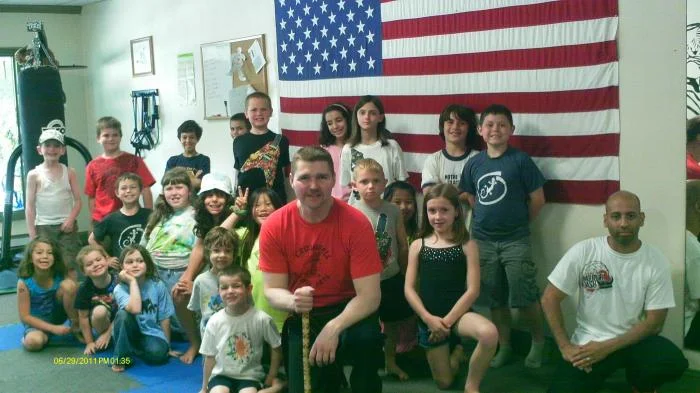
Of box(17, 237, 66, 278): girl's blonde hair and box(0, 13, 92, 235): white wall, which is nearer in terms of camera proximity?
box(17, 237, 66, 278): girl's blonde hair

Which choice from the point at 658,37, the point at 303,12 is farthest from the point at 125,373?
the point at 658,37

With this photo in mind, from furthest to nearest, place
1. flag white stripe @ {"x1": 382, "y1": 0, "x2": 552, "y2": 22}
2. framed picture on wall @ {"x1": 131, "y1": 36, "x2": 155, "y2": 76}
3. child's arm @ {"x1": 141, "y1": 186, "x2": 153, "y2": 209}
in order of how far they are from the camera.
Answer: framed picture on wall @ {"x1": 131, "y1": 36, "x2": 155, "y2": 76}, child's arm @ {"x1": 141, "y1": 186, "x2": 153, "y2": 209}, flag white stripe @ {"x1": 382, "y1": 0, "x2": 552, "y2": 22}

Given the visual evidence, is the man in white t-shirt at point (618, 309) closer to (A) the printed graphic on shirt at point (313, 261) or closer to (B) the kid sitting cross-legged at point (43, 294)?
(A) the printed graphic on shirt at point (313, 261)

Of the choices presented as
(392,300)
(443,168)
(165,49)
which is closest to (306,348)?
(392,300)

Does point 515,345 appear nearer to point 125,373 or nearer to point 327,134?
point 327,134

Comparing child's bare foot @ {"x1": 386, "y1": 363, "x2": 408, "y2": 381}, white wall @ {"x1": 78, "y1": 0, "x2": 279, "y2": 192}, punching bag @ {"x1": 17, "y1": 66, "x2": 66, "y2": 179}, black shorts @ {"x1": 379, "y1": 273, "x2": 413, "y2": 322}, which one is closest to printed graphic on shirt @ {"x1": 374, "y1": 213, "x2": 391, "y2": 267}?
black shorts @ {"x1": 379, "y1": 273, "x2": 413, "y2": 322}

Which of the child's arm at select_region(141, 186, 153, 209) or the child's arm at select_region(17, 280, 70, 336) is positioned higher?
the child's arm at select_region(141, 186, 153, 209)

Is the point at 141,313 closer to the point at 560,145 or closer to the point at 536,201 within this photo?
the point at 536,201

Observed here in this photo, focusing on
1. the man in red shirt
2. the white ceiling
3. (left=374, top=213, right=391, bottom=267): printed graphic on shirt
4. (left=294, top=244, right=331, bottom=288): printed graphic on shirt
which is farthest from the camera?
the white ceiling

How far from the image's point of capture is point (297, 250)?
3273 millimetres

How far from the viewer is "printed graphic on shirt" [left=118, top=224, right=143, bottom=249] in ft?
17.5

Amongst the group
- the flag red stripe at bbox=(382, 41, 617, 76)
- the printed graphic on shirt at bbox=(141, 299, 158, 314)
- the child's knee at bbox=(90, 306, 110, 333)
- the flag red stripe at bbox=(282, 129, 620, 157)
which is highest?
the flag red stripe at bbox=(382, 41, 617, 76)

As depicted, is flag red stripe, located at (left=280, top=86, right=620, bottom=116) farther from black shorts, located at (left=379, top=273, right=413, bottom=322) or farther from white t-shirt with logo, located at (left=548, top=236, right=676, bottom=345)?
black shorts, located at (left=379, top=273, right=413, bottom=322)

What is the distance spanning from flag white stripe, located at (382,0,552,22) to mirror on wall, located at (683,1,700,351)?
0.85m
